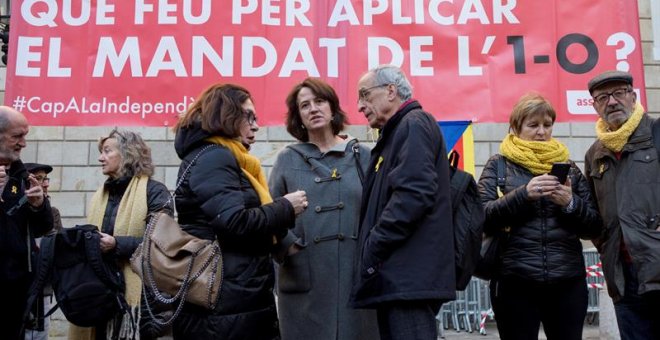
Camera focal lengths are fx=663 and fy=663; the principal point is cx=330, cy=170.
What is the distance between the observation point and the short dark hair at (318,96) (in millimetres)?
3695

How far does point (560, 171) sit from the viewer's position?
136 inches

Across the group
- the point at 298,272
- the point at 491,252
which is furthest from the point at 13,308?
the point at 491,252

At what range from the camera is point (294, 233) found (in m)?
3.55

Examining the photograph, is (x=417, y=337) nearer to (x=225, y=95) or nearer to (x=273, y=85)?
(x=225, y=95)

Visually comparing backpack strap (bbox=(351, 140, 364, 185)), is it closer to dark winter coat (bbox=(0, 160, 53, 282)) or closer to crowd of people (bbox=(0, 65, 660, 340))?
crowd of people (bbox=(0, 65, 660, 340))

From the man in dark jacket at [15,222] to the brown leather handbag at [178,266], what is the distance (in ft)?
3.80

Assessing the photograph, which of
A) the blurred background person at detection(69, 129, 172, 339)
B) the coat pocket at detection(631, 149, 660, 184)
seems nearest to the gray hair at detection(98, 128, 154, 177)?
the blurred background person at detection(69, 129, 172, 339)

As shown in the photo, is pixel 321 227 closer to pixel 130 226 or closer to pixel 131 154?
pixel 130 226

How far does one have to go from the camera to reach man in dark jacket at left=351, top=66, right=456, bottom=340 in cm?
269

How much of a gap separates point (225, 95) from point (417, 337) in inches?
53.3

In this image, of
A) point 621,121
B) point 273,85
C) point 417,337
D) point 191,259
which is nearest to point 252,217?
point 191,259

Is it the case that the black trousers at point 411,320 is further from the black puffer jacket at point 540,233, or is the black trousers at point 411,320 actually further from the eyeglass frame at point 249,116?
the eyeglass frame at point 249,116

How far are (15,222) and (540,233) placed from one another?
286cm

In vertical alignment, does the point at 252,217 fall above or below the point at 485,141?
below
